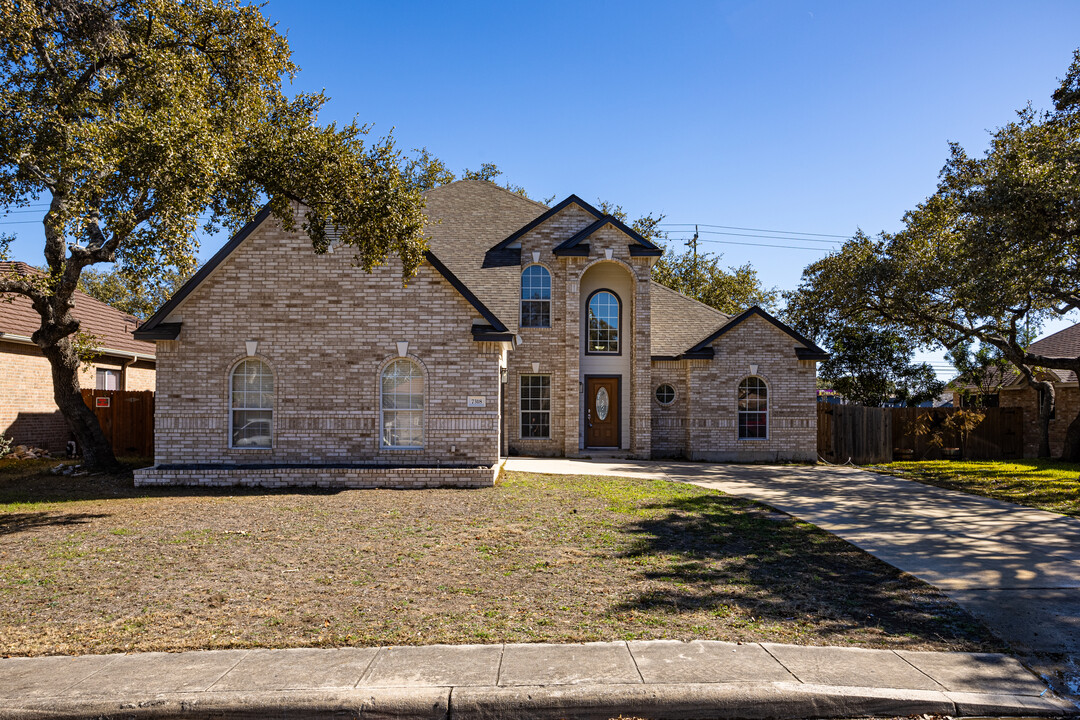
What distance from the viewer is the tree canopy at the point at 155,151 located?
419 inches

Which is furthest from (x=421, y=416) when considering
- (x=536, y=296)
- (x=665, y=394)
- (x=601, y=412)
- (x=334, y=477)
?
(x=665, y=394)

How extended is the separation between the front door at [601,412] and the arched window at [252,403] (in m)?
9.80

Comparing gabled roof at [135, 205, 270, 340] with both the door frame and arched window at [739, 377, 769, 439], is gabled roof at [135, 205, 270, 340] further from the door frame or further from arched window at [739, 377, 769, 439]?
arched window at [739, 377, 769, 439]

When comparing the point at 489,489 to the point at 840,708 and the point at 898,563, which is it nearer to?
the point at 898,563

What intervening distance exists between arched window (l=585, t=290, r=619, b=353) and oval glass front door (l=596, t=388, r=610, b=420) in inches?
54.8

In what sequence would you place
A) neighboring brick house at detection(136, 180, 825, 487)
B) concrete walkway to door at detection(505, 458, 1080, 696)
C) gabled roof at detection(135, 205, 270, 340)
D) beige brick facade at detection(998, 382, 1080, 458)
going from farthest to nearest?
beige brick facade at detection(998, 382, 1080, 458) → neighboring brick house at detection(136, 180, 825, 487) → gabled roof at detection(135, 205, 270, 340) → concrete walkway to door at detection(505, 458, 1080, 696)

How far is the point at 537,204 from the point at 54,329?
15357 mm

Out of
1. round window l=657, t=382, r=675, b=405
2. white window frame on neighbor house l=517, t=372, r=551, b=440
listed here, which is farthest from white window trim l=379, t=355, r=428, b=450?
round window l=657, t=382, r=675, b=405

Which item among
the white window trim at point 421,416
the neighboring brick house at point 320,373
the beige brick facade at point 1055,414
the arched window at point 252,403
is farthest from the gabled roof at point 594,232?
the beige brick facade at point 1055,414

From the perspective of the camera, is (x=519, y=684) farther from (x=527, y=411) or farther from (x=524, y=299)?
(x=524, y=299)

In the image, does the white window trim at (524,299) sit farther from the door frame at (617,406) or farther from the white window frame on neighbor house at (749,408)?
the white window frame on neighbor house at (749,408)

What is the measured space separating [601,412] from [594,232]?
559 centimetres

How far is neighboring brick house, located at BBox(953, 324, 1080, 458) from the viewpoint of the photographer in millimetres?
25844

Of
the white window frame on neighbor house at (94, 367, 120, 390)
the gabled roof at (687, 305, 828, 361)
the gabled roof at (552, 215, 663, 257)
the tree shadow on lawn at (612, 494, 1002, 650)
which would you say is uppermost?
the gabled roof at (552, 215, 663, 257)
